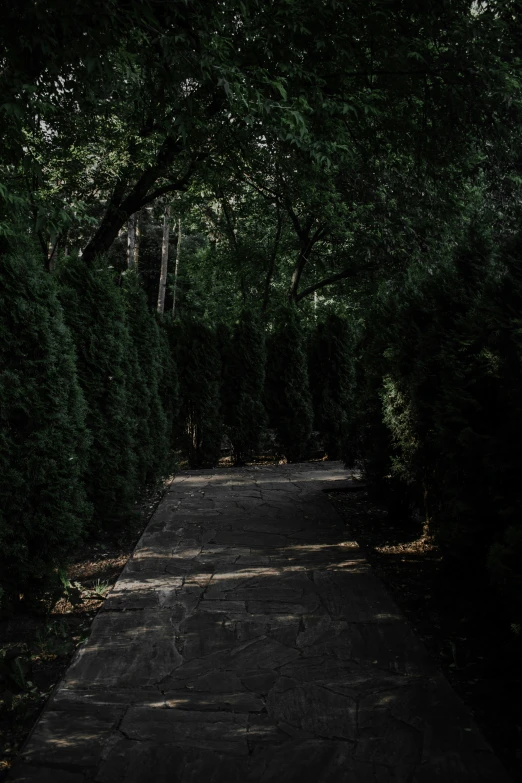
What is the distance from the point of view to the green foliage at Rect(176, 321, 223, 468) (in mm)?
10969

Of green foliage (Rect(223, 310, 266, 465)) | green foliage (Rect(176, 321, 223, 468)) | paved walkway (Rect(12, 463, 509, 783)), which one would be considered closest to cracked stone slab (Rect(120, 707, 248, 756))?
paved walkway (Rect(12, 463, 509, 783))

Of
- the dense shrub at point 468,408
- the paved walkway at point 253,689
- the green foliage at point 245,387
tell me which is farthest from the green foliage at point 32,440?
the green foliage at point 245,387

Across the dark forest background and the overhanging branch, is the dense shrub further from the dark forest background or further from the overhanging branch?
the overhanging branch

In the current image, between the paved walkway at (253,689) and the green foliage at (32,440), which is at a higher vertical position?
the green foliage at (32,440)

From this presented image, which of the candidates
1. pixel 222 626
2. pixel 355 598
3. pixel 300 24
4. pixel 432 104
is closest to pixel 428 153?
pixel 432 104

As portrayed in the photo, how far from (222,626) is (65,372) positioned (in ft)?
7.26

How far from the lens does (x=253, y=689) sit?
295 cm

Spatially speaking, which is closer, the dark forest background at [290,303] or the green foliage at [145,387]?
the dark forest background at [290,303]

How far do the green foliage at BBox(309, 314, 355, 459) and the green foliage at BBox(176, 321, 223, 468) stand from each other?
77.3 inches

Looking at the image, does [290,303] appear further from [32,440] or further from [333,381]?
[32,440]

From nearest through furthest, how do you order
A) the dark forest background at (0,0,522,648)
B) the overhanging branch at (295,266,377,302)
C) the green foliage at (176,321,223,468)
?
the dark forest background at (0,0,522,648), the green foliage at (176,321,223,468), the overhanging branch at (295,266,377,302)

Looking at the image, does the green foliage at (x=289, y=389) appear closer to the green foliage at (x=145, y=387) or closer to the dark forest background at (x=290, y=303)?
the dark forest background at (x=290, y=303)

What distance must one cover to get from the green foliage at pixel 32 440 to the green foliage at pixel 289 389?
23.0ft

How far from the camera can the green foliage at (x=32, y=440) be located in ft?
13.2
